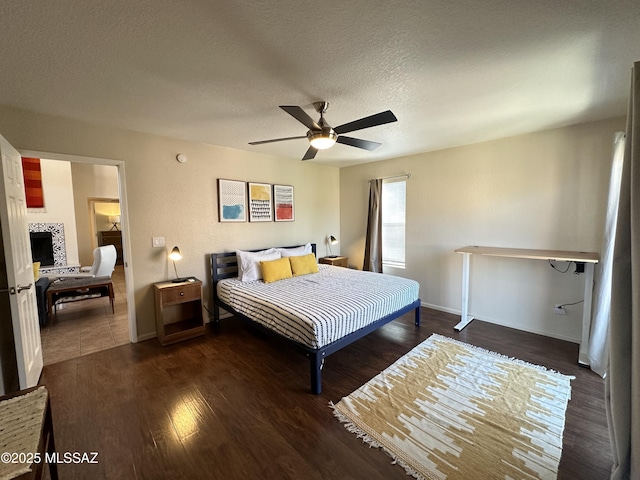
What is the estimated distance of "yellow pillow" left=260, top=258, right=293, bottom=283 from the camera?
3.63 meters

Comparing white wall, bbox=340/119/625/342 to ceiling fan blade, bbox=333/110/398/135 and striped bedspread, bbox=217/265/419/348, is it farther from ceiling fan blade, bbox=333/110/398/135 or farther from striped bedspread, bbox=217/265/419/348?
ceiling fan blade, bbox=333/110/398/135

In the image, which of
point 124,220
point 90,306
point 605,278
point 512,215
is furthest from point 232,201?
point 605,278

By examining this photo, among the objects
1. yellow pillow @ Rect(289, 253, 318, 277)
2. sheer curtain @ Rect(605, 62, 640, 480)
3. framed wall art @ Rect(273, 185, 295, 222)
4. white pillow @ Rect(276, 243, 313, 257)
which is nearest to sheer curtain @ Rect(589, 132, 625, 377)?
sheer curtain @ Rect(605, 62, 640, 480)

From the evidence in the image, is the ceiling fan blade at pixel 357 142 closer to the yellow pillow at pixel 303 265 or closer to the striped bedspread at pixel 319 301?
the striped bedspread at pixel 319 301

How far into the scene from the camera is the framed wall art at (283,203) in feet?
14.7

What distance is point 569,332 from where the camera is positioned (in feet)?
10.2

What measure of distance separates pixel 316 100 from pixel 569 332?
3.89m

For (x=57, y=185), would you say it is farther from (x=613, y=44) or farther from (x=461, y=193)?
(x=613, y=44)

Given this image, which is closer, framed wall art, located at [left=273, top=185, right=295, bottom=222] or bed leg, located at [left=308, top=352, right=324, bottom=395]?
bed leg, located at [left=308, top=352, right=324, bottom=395]

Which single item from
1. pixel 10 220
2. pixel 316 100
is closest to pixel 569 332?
pixel 316 100

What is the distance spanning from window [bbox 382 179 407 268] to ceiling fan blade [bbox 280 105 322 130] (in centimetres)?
274

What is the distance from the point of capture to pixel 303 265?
4059 millimetres

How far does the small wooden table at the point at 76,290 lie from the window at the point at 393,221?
4823 millimetres

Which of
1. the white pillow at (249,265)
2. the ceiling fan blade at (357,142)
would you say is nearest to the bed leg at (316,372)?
the white pillow at (249,265)
